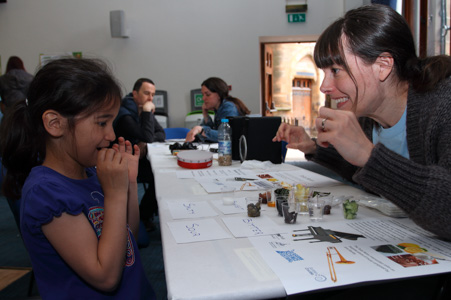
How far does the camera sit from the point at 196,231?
3.26 feet

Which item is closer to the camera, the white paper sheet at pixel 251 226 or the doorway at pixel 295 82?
the white paper sheet at pixel 251 226

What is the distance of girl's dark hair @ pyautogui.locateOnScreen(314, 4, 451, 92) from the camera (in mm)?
1116

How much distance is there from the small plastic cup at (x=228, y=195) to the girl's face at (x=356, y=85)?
50 centimetres

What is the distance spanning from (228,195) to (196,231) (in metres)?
0.42

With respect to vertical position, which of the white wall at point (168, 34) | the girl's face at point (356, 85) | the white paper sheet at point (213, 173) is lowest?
the white paper sheet at point (213, 173)

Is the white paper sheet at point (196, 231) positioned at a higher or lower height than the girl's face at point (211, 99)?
lower

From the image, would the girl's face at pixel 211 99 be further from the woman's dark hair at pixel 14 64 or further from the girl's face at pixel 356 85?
the girl's face at pixel 356 85

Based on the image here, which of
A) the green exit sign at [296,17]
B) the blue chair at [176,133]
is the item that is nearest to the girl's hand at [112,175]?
the blue chair at [176,133]

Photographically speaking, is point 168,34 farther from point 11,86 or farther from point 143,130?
point 143,130

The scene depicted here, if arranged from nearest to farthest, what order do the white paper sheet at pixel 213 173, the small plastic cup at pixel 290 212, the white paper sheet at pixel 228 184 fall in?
1. the small plastic cup at pixel 290 212
2. the white paper sheet at pixel 228 184
3. the white paper sheet at pixel 213 173

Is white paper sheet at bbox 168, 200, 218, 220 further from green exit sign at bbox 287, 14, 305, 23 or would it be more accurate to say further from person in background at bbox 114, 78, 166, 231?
green exit sign at bbox 287, 14, 305, 23

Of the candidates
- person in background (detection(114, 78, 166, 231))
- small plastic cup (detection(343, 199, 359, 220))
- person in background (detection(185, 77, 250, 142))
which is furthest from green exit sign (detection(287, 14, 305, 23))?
small plastic cup (detection(343, 199, 359, 220))

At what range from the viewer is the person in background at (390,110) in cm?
84

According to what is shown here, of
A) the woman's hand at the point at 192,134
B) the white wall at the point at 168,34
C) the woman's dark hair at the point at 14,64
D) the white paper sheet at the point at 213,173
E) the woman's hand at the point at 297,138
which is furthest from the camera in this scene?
the white wall at the point at 168,34
